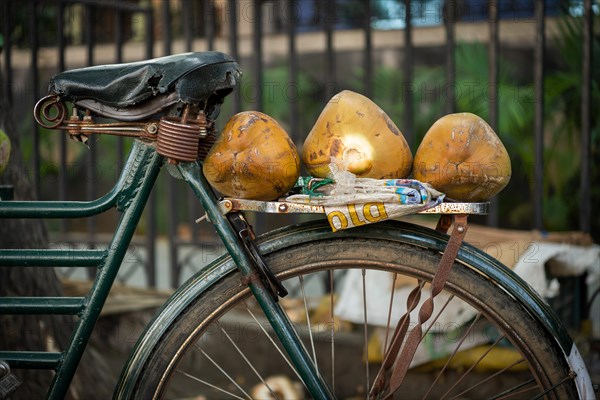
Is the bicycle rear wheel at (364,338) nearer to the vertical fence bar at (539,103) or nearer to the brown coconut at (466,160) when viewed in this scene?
the brown coconut at (466,160)

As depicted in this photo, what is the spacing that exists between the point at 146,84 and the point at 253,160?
305 mm

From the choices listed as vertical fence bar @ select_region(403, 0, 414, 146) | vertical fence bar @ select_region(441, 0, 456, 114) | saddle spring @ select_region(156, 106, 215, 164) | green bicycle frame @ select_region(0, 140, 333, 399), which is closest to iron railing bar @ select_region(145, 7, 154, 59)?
vertical fence bar @ select_region(403, 0, 414, 146)

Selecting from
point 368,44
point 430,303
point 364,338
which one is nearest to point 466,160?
point 430,303

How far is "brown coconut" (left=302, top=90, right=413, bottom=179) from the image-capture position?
187 centimetres

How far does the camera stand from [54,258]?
79.6 inches

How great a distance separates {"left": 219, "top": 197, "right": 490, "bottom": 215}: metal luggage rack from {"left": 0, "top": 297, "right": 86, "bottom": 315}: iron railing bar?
0.47m

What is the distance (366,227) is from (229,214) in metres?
0.33

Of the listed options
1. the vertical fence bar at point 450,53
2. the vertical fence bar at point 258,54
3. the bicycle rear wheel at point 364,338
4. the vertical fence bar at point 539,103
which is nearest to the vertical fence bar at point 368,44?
the vertical fence bar at point 450,53

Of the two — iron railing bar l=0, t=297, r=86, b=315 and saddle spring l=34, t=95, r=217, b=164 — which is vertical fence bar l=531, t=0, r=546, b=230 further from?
iron railing bar l=0, t=297, r=86, b=315

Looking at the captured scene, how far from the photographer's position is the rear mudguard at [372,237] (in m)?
1.85

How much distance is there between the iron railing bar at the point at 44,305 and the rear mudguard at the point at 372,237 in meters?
0.20

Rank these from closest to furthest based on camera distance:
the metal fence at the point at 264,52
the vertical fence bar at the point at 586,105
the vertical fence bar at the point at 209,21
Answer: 1. the vertical fence bar at the point at 586,105
2. the metal fence at the point at 264,52
3. the vertical fence bar at the point at 209,21

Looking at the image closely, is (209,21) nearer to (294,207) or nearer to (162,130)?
(162,130)

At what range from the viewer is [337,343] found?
3.46 meters
